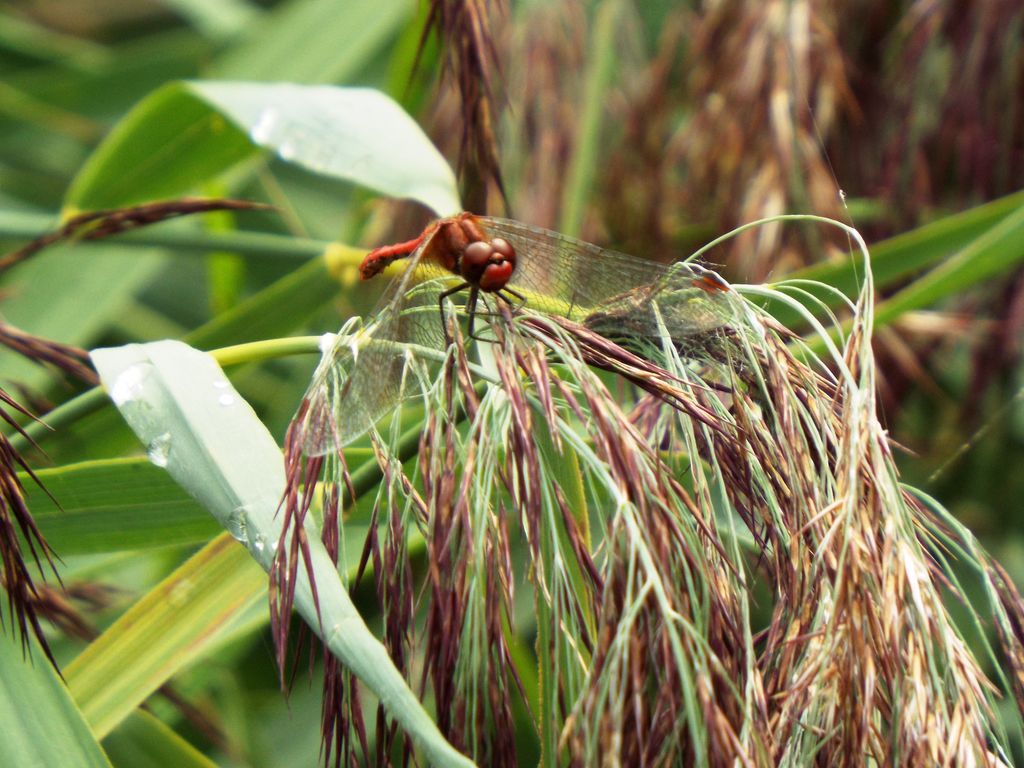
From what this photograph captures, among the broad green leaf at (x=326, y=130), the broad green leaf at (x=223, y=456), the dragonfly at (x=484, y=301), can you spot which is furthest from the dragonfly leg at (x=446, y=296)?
the broad green leaf at (x=326, y=130)

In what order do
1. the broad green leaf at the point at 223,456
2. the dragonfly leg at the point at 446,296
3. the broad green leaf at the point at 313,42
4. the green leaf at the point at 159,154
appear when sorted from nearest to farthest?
the broad green leaf at the point at 223,456, the dragonfly leg at the point at 446,296, the green leaf at the point at 159,154, the broad green leaf at the point at 313,42

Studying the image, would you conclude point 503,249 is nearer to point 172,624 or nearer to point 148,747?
point 172,624

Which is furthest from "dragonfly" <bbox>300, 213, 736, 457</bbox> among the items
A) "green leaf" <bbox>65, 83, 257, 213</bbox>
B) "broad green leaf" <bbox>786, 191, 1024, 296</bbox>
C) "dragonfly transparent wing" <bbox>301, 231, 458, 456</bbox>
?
"green leaf" <bbox>65, 83, 257, 213</bbox>

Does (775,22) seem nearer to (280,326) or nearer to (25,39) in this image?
(280,326)

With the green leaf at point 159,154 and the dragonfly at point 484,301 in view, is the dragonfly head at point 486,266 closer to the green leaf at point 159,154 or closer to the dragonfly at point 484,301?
the dragonfly at point 484,301

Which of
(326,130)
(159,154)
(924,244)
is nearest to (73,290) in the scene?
(159,154)

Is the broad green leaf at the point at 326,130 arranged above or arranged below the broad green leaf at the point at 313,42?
above

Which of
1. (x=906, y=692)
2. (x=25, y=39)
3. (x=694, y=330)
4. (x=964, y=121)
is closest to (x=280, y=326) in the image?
(x=694, y=330)
